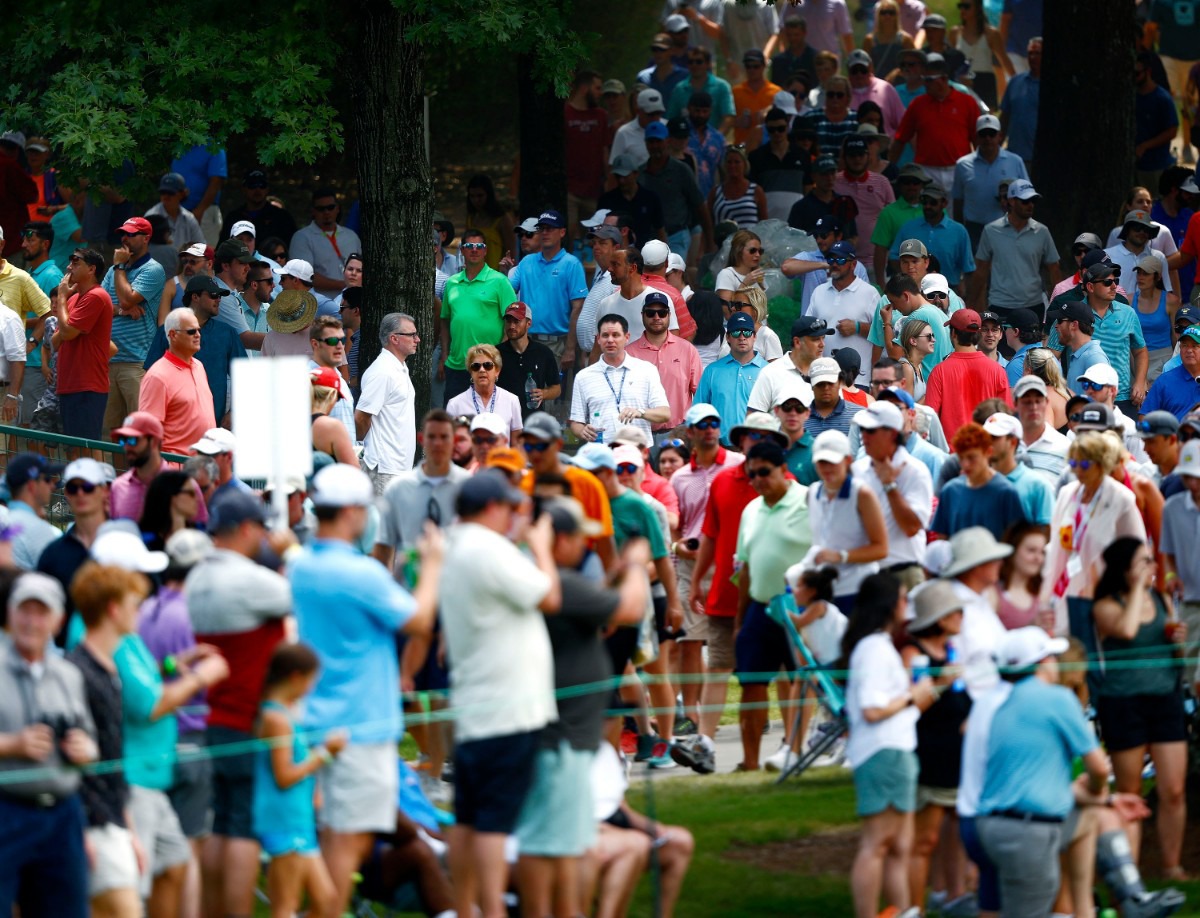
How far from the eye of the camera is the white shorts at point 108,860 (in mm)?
8219

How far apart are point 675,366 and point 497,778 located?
312 inches

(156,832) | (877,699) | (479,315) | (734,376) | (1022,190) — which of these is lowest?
(156,832)

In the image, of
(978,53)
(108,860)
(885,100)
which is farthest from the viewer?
(978,53)

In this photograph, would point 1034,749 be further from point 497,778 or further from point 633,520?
point 633,520

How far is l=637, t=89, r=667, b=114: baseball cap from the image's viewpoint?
21422 mm

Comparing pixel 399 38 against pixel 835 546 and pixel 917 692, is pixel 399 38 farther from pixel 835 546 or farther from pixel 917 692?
pixel 917 692

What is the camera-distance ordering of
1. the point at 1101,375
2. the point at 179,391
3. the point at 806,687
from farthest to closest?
the point at 179,391
the point at 1101,375
the point at 806,687

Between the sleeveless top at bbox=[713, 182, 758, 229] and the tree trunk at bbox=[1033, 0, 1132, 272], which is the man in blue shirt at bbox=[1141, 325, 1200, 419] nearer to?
the tree trunk at bbox=[1033, 0, 1132, 272]

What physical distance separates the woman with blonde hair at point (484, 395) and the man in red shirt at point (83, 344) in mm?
3251

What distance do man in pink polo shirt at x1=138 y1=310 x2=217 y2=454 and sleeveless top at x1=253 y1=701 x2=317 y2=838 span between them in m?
6.14

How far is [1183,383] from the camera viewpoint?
15617 mm

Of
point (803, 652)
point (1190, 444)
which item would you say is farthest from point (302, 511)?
point (1190, 444)

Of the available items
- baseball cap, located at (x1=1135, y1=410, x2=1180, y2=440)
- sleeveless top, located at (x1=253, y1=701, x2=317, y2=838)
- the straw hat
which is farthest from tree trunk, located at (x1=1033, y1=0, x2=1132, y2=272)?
sleeveless top, located at (x1=253, y1=701, x2=317, y2=838)

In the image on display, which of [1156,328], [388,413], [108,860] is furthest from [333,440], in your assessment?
[1156,328]
